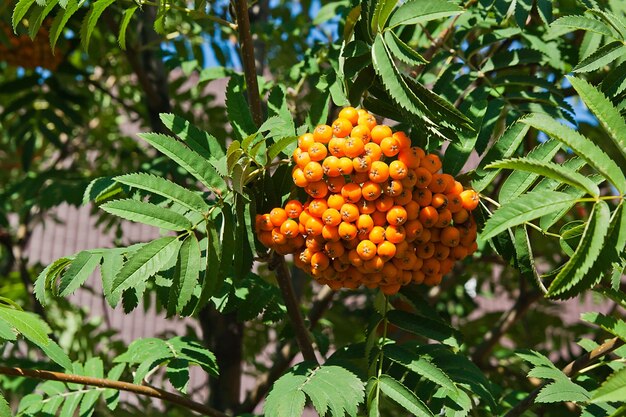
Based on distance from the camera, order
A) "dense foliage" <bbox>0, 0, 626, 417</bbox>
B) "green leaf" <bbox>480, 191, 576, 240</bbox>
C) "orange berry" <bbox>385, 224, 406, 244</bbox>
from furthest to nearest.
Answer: "orange berry" <bbox>385, 224, 406, 244</bbox>
"dense foliage" <bbox>0, 0, 626, 417</bbox>
"green leaf" <bbox>480, 191, 576, 240</bbox>

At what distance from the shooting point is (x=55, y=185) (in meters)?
2.60

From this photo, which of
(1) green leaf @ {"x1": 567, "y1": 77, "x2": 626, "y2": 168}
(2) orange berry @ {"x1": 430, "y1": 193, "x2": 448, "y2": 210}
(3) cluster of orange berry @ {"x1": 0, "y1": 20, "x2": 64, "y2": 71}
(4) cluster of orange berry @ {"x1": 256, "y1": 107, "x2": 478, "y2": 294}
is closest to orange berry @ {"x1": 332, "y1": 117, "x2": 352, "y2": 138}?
(4) cluster of orange berry @ {"x1": 256, "y1": 107, "x2": 478, "y2": 294}

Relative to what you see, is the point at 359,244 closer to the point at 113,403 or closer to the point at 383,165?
the point at 383,165

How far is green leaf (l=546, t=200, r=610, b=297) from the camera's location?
3.56ft

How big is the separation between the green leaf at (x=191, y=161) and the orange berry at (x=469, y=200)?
479 mm

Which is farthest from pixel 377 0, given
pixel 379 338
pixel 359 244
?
pixel 379 338

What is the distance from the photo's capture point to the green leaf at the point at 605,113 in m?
1.17

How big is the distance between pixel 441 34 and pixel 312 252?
88 cm

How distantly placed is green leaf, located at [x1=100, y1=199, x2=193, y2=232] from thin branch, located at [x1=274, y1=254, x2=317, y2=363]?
0.91ft

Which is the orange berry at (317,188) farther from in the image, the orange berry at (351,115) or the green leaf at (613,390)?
the green leaf at (613,390)

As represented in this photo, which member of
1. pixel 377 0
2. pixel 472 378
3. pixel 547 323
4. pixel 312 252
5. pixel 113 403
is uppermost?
pixel 377 0

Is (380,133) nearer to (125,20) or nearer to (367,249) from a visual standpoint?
(367,249)

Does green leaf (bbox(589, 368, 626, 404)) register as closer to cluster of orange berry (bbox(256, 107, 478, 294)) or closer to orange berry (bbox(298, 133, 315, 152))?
cluster of orange berry (bbox(256, 107, 478, 294))

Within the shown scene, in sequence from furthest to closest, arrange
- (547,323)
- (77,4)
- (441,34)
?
(547,323)
(441,34)
(77,4)
